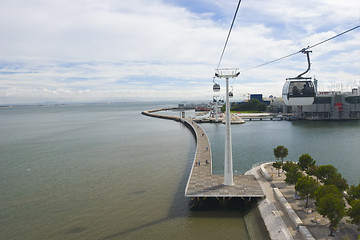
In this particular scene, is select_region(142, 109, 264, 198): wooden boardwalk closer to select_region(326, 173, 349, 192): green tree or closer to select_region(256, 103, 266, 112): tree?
select_region(326, 173, 349, 192): green tree

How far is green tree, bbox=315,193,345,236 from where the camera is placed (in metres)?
9.08

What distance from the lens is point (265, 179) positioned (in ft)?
53.0

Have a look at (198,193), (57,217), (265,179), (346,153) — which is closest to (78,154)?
(57,217)

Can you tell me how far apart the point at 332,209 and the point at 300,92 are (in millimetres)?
4640

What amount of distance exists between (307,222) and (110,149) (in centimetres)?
2563

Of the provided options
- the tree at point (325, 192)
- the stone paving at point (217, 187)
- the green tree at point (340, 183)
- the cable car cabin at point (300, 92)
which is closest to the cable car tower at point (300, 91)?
the cable car cabin at point (300, 92)

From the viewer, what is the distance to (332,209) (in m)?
9.12

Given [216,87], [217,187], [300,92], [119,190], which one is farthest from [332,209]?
[119,190]

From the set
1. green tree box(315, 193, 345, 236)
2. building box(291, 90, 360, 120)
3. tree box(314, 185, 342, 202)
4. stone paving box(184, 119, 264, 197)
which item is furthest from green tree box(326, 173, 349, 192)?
building box(291, 90, 360, 120)

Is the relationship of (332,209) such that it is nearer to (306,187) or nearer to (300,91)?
(306,187)

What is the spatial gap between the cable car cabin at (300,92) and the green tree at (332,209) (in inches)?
154

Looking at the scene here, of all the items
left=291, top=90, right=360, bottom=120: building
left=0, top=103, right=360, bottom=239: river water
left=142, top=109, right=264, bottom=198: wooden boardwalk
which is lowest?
left=0, top=103, right=360, bottom=239: river water

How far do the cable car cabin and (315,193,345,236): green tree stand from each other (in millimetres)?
3916

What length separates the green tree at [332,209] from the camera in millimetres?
9078
